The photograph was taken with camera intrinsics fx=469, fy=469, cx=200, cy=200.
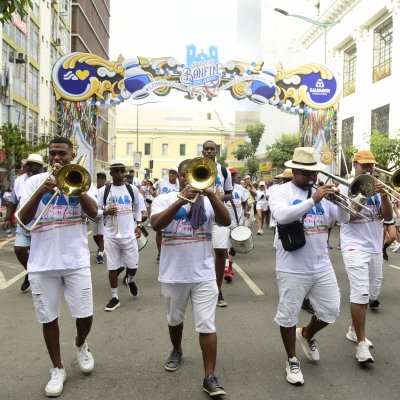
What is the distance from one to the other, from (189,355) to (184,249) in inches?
48.7

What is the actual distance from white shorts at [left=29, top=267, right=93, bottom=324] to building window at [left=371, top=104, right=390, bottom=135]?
65.2 feet

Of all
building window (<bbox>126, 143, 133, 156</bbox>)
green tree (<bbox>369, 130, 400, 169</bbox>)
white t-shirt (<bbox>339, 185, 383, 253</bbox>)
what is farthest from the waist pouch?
building window (<bbox>126, 143, 133, 156</bbox>)

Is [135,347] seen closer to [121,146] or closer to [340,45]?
[340,45]

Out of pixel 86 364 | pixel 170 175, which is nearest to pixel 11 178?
pixel 170 175

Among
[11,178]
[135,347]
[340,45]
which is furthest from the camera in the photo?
[340,45]

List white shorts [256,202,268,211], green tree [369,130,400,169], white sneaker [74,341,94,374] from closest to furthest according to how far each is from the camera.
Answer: white sneaker [74,341,94,374] → green tree [369,130,400,169] → white shorts [256,202,268,211]

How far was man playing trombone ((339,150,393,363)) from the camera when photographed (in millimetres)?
4430

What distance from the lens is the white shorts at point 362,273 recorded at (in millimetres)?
4422

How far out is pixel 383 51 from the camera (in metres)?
22.4

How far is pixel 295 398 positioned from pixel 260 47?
187ft

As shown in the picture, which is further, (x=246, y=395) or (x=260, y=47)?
(x=260, y=47)

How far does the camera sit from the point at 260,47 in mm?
56438

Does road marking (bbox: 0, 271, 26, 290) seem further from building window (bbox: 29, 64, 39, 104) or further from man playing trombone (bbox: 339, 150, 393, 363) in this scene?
building window (bbox: 29, 64, 39, 104)

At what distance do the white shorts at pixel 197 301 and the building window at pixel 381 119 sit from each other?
19528mm
